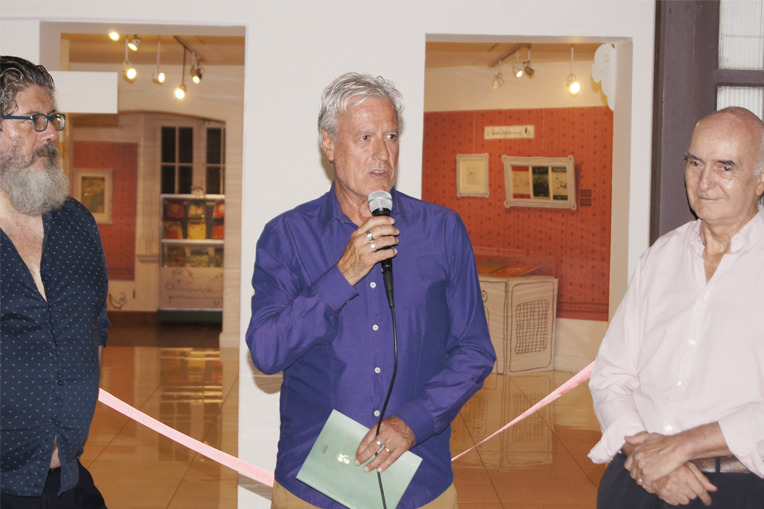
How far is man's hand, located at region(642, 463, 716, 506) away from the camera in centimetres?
181

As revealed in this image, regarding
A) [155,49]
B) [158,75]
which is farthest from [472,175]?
[155,49]

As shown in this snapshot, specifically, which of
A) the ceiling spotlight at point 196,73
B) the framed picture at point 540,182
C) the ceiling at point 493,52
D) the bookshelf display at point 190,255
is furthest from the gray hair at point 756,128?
the bookshelf display at point 190,255

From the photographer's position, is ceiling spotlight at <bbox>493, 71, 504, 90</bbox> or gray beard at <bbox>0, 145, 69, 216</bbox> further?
ceiling spotlight at <bbox>493, 71, 504, 90</bbox>

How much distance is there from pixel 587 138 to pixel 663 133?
5491 millimetres

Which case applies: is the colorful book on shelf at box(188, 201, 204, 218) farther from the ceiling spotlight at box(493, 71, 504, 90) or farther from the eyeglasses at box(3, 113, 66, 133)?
the eyeglasses at box(3, 113, 66, 133)

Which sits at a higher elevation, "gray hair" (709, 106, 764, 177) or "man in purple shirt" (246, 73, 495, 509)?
"gray hair" (709, 106, 764, 177)

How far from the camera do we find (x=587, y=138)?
8.15m

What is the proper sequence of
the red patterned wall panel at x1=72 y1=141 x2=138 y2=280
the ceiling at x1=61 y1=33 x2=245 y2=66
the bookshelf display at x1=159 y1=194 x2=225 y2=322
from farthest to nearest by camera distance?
the red patterned wall panel at x1=72 y1=141 x2=138 y2=280 → the bookshelf display at x1=159 y1=194 x2=225 y2=322 → the ceiling at x1=61 y1=33 x2=245 y2=66

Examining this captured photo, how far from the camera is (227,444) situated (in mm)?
5238

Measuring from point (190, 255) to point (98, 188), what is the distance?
81.8 inches

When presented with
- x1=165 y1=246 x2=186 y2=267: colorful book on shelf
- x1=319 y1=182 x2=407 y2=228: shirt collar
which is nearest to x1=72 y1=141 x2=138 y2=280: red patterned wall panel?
x1=165 y1=246 x2=186 y2=267: colorful book on shelf

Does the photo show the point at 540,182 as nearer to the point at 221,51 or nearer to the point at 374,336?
the point at 221,51

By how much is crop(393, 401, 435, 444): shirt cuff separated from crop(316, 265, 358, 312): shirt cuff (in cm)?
32

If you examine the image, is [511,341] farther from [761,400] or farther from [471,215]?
[761,400]
